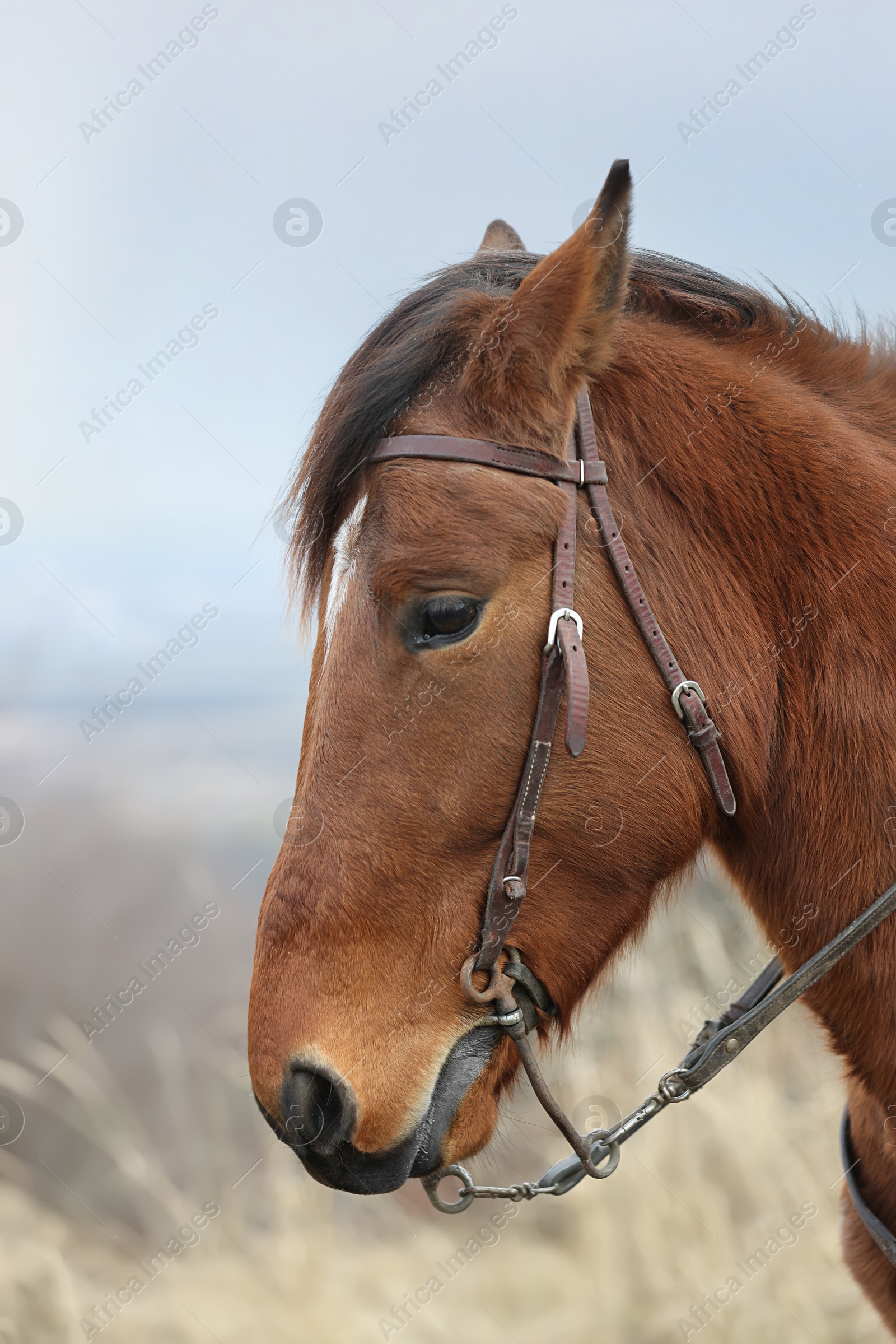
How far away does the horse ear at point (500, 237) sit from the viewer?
2.58 m

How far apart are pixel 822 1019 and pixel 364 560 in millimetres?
1438

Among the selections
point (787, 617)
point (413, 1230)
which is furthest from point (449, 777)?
point (413, 1230)

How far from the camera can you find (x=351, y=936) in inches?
66.2

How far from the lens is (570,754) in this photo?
173cm

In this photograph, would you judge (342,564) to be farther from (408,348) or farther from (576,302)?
(576,302)

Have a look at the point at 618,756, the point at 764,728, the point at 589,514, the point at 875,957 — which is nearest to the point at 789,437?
the point at 589,514

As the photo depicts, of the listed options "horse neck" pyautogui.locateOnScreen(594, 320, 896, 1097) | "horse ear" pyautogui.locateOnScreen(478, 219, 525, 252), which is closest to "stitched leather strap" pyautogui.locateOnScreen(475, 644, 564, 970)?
"horse neck" pyautogui.locateOnScreen(594, 320, 896, 1097)

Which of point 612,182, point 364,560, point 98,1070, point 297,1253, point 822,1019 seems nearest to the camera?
point 612,182

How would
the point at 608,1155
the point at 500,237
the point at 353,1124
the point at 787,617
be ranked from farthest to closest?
1. the point at 500,237
2. the point at 608,1155
3. the point at 787,617
4. the point at 353,1124

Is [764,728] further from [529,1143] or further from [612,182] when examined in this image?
[529,1143]

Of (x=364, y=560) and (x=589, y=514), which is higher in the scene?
(x=364, y=560)

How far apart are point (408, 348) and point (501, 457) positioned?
342 mm

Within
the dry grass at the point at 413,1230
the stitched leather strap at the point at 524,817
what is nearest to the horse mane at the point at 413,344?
the stitched leather strap at the point at 524,817

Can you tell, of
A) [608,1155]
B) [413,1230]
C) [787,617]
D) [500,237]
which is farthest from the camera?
[413,1230]
